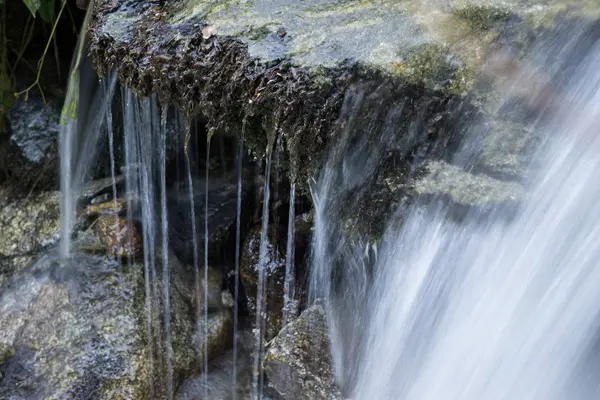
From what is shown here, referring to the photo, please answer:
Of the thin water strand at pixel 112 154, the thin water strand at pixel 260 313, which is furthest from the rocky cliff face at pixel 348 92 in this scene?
the thin water strand at pixel 112 154

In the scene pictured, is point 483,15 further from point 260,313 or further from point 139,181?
point 139,181

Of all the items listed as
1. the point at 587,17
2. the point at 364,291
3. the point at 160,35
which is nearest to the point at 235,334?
the point at 364,291

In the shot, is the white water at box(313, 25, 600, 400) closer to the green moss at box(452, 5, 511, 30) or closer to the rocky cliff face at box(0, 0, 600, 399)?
the rocky cliff face at box(0, 0, 600, 399)

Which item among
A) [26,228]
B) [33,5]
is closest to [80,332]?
[26,228]

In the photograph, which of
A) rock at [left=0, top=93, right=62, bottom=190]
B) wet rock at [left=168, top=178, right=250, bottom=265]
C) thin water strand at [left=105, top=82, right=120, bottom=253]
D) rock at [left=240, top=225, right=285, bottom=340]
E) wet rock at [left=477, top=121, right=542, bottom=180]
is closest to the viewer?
wet rock at [left=477, top=121, right=542, bottom=180]

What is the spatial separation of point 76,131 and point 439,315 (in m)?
3.70

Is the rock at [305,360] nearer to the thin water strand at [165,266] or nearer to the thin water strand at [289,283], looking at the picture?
the thin water strand at [289,283]

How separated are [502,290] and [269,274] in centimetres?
210

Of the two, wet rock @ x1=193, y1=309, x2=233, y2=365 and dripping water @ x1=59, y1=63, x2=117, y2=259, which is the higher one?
dripping water @ x1=59, y1=63, x2=117, y2=259

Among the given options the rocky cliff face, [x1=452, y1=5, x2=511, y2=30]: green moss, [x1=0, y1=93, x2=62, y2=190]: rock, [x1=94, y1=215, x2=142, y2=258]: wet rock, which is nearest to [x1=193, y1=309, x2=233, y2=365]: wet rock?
the rocky cliff face

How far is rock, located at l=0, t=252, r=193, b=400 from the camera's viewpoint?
400cm

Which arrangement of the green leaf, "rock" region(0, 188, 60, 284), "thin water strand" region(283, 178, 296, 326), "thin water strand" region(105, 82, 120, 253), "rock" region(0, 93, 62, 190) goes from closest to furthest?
the green leaf → "thin water strand" region(283, 178, 296, 326) → "thin water strand" region(105, 82, 120, 253) → "rock" region(0, 188, 60, 284) → "rock" region(0, 93, 62, 190)

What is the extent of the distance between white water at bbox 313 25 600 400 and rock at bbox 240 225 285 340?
3.83 feet

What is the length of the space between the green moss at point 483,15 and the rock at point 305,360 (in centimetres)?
196
